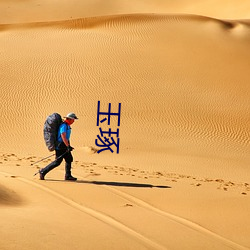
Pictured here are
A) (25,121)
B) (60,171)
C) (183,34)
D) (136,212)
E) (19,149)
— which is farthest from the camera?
(183,34)

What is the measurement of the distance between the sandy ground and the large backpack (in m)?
0.68

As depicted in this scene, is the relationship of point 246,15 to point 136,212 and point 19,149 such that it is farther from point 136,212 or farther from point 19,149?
point 136,212

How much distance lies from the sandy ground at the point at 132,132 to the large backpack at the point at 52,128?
679mm

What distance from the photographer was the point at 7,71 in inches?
895

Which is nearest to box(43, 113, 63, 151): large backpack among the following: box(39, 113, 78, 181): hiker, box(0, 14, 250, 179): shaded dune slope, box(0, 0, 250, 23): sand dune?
box(39, 113, 78, 181): hiker

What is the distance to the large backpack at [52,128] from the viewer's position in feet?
30.9

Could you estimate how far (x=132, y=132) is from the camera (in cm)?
1745

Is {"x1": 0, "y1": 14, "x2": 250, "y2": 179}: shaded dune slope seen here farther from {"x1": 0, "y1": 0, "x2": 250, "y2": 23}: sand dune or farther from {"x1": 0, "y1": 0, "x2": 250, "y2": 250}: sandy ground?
{"x1": 0, "y1": 0, "x2": 250, "y2": 23}: sand dune

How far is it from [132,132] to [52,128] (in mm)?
8117

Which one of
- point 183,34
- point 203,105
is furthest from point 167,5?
point 203,105

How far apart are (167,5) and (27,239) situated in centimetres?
5069
